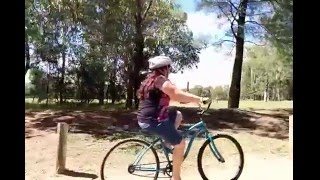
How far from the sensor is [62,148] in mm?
2424

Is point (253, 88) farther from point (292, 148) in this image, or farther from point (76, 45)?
point (76, 45)

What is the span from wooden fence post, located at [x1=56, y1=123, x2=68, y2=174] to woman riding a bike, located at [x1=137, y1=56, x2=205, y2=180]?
21.5 inches

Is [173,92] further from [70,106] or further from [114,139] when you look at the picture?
[70,106]

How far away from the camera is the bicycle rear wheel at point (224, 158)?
2283 millimetres

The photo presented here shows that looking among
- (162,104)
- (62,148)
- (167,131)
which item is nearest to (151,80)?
(162,104)

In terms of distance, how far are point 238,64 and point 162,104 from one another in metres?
0.75

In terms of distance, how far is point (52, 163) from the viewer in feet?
8.04

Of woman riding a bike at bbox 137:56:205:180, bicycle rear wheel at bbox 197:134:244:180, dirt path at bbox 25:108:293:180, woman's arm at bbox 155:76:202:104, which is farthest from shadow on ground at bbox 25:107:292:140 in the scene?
woman's arm at bbox 155:76:202:104

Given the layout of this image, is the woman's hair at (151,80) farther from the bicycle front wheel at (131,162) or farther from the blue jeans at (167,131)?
the bicycle front wheel at (131,162)

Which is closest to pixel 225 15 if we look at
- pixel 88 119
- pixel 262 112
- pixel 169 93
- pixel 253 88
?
pixel 253 88

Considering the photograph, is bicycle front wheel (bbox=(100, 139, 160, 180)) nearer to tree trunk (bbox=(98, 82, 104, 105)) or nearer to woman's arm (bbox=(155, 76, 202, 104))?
woman's arm (bbox=(155, 76, 202, 104))

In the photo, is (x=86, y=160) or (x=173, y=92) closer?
(x=173, y=92)

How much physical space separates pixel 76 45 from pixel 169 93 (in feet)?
2.90

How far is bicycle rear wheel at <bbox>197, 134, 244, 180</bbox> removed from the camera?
2.28 meters
